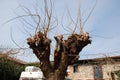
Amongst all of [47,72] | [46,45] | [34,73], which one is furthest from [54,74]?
[34,73]

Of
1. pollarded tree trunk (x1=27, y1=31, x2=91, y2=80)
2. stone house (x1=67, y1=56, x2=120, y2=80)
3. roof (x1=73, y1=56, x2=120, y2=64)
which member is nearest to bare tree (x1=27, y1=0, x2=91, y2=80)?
pollarded tree trunk (x1=27, y1=31, x2=91, y2=80)

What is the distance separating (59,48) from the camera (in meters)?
9.12

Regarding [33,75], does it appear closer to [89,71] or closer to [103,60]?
[103,60]

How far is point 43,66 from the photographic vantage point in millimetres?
8883

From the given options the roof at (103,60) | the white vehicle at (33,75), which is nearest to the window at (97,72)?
the roof at (103,60)

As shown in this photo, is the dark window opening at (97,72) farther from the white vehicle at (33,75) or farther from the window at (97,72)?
the white vehicle at (33,75)

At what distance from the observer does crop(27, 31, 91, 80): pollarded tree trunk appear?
8891mm

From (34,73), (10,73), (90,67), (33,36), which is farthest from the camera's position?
(90,67)

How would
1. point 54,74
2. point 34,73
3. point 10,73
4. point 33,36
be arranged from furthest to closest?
point 10,73, point 34,73, point 33,36, point 54,74

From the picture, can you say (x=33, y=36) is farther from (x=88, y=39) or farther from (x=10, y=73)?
(x=10, y=73)

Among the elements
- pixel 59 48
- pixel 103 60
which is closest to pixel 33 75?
pixel 103 60

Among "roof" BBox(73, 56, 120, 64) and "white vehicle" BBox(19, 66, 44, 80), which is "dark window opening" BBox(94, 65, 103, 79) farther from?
"white vehicle" BBox(19, 66, 44, 80)

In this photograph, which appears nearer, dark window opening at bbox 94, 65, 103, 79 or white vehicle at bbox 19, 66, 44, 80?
white vehicle at bbox 19, 66, 44, 80

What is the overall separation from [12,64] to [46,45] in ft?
44.6
